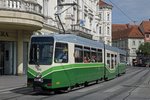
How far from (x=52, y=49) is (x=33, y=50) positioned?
43.9 inches

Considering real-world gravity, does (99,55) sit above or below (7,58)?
above

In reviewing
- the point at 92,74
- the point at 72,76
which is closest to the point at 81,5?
→ the point at 92,74

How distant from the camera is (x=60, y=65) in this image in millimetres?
21359

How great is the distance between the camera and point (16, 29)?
128 ft

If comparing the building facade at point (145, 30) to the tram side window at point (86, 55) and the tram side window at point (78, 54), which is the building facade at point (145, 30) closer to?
the tram side window at point (86, 55)

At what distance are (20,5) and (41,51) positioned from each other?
15.6 metres

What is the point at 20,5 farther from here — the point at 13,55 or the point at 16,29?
the point at 13,55

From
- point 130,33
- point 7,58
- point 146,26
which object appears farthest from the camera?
point 146,26

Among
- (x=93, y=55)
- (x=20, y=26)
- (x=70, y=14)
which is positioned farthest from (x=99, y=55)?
(x=70, y=14)

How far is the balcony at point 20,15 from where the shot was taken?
34.9 m

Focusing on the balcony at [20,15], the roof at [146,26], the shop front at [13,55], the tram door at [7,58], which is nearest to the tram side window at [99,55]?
the balcony at [20,15]

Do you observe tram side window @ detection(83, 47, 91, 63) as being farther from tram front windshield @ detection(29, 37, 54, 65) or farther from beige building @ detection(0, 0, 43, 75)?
beige building @ detection(0, 0, 43, 75)

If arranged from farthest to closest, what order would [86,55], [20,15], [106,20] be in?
[106,20] < [20,15] < [86,55]

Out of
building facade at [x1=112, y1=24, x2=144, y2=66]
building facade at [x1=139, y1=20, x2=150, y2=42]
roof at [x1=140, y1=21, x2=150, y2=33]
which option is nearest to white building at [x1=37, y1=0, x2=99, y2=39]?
building facade at [x1=112, y1=24, x2=144, y2=66]
